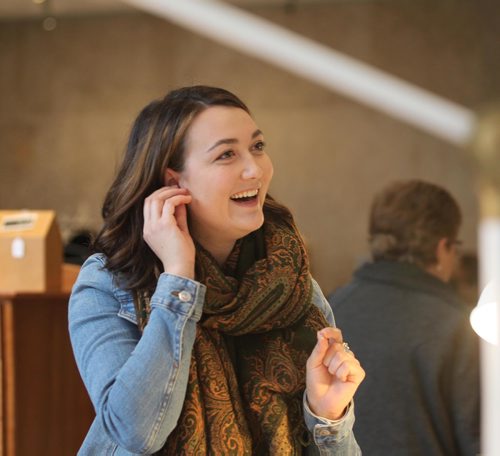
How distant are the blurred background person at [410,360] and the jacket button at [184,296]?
110cm

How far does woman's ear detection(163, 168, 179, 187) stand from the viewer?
4.73 ft

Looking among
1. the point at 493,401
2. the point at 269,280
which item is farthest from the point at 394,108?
the point at 269,280

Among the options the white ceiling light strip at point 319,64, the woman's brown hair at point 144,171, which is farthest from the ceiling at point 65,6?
the woman's brown hair at point 144,171

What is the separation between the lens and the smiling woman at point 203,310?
1.33 m

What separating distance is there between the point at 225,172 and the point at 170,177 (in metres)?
0.11

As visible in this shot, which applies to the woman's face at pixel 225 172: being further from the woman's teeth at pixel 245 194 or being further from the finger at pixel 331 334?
the finger at pixel 331 334

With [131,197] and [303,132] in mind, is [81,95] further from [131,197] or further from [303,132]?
[131,197]

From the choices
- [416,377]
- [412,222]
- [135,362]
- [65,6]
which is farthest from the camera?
[65,6]

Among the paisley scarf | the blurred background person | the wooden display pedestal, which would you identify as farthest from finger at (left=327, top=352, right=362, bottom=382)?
the wooden display pedestal

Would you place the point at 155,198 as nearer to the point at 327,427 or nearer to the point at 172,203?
the point at 172,203

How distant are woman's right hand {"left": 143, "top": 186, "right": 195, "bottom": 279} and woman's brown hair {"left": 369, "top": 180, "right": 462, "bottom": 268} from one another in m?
1.23

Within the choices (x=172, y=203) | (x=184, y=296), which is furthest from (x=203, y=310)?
(x=172, y=203)

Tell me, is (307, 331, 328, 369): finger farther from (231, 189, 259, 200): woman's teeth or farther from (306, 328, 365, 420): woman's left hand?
(231, 189, 259, 200): woman's teeth

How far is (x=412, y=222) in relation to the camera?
2574 mm
